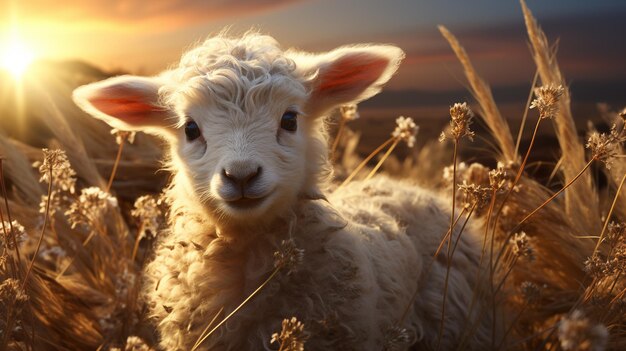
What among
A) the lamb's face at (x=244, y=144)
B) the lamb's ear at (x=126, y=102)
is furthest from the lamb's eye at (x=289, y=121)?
the lamb's ear at (x=126, y=102)

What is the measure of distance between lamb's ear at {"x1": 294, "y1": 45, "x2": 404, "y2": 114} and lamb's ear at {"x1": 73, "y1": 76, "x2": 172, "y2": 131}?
2.65 feet

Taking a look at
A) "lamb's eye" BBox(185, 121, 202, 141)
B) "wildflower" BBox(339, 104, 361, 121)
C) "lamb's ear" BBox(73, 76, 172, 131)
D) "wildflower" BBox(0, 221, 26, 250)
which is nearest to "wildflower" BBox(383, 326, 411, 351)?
"lamb's eye" BBox(185, 121, 202, 141)

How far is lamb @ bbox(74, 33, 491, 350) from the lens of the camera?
10.1 ft

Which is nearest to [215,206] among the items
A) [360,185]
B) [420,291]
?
[420,291]

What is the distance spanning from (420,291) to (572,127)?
143 centimetres

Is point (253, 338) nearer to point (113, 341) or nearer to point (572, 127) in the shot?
point (113, 341)

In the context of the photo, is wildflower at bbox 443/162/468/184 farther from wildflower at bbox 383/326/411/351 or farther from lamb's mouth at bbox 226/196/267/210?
wildflower at bbox 383/326/411/351

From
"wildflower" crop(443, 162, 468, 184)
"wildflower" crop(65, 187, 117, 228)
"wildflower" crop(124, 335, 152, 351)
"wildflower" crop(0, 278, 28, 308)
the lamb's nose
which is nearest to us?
"wildflower" crop(124, 335, 152, 351)

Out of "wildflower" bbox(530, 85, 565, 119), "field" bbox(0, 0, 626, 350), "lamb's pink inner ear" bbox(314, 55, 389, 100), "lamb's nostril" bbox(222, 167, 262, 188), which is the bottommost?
"field" bbox(0, 0, 626, 350)

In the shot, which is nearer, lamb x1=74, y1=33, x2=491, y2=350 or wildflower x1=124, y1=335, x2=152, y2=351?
wildflower x1=124, y1=335, x2=152, y2=351

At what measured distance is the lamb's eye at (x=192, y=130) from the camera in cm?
330

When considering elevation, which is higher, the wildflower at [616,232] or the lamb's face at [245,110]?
the lamb's face at [245,110]

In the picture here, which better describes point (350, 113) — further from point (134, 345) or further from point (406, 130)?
point (134, 345)

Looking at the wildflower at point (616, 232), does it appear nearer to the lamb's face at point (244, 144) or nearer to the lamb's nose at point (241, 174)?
the lamb's face at point (244, 144)
